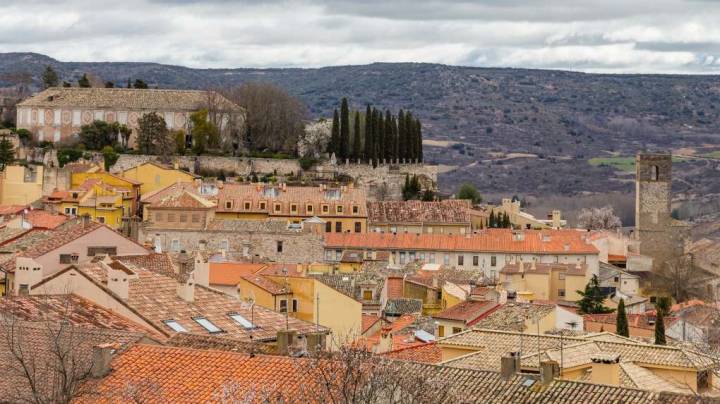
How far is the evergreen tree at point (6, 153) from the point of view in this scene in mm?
93625

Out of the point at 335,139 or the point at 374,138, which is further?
the point at 374,138

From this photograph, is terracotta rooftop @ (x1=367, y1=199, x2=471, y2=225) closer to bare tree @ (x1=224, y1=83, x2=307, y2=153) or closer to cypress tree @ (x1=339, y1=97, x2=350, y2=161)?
cypress tree @ (x1=339, y1=97, x2=350, y2=161)

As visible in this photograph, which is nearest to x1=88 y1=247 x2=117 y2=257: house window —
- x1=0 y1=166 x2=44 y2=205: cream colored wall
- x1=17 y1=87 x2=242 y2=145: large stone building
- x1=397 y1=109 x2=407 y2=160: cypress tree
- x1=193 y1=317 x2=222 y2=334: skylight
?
x1=193 y1=317 x2=222 y2=334: skylight

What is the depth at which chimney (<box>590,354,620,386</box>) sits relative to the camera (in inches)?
1006

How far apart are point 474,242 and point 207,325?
48367 mm

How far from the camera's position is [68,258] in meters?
43.1

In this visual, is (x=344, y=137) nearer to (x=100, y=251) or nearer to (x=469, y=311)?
(x=100, y=251)

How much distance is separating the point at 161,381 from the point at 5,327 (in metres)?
4.53

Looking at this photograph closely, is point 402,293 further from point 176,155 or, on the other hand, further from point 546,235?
point 176,155

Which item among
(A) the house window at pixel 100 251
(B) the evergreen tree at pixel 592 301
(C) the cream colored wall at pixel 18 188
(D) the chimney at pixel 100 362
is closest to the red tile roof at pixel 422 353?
(D) the chimney at pixel 100 362

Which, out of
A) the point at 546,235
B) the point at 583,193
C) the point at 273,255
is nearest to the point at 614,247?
the point at 546,235

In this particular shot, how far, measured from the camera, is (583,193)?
19588cm

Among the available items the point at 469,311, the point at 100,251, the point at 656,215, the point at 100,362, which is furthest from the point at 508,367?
the point at 656,215

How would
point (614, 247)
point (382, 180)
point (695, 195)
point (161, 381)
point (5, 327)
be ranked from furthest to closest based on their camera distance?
point (695, 195), point (382, 180), point (614, 247), point (5, 327), point (161, 381)
